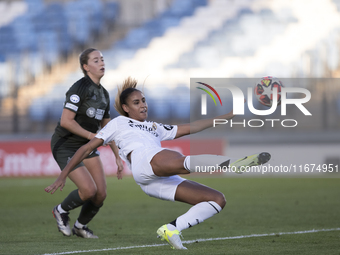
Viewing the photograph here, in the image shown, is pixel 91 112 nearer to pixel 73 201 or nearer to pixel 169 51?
pixel 73 201

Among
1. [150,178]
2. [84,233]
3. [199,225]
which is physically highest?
[150,178]

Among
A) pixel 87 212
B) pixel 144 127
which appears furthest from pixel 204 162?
pixel 87 212

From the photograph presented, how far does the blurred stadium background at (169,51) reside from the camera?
59.9ft

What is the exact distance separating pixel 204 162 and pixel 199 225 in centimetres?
257

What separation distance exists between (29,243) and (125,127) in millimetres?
1745

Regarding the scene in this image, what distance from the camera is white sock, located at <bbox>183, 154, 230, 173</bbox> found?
426 cm

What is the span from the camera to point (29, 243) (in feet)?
17.6

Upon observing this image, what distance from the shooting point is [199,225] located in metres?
6.71

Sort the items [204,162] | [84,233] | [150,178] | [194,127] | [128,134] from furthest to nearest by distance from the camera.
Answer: [84,233]
[194,127]
[128,134]
[150,178]
[204,162]

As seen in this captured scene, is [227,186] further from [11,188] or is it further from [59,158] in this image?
[59,158]

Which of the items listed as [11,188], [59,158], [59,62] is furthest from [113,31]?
[59,158]

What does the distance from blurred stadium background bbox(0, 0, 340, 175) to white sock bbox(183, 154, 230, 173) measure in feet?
42.0

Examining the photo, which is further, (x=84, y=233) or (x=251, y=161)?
(x=84, y=233)

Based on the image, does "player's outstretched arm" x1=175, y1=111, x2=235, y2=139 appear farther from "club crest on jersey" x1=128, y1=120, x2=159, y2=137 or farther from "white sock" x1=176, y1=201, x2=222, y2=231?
"white sock" x1=176, y1=201, x2=222, y2=231
